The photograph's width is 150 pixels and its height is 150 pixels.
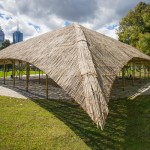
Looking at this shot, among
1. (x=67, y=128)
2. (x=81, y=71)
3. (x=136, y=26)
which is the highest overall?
(x=136, y=26)

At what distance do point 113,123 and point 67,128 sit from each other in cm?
206

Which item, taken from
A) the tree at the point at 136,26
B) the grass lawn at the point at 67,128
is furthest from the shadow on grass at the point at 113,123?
the tree at the point at 136,26

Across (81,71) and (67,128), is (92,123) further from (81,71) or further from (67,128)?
(81,71)

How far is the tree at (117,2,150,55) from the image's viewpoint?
30.3m

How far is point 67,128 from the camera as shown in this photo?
8.81 meters

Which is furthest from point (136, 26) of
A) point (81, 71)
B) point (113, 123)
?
point (81, 71)

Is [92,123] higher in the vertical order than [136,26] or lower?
lower

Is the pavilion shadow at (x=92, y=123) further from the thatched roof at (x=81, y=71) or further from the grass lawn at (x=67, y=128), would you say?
the thatched roof at (x=81, y=71)

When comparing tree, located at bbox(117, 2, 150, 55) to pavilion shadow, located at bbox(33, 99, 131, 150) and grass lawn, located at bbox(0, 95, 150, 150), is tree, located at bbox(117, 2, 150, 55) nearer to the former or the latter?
pavilion shadow, located at bbox(33, 99, 131, 150)

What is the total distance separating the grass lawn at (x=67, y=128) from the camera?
738cm

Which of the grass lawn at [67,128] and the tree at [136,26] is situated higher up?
the tree at [136,26]

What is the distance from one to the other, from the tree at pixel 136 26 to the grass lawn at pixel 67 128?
63.2ft

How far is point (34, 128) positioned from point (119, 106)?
18.7 ft

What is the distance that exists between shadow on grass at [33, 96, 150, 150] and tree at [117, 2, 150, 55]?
17.9 meters
